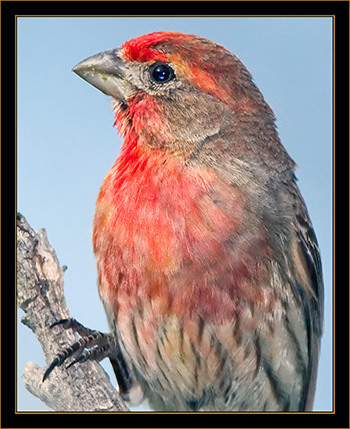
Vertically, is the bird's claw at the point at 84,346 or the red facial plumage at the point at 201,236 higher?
the red facial plumage at the point at 201,236

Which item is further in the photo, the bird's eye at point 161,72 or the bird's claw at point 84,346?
the bird's eye at point 161,72

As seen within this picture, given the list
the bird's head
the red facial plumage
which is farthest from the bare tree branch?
the bird's head

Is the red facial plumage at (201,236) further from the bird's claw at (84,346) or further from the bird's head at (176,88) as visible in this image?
the bird's claw at (84,346)

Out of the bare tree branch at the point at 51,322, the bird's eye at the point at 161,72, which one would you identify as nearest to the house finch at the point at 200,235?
the bird's eye at the point at 161,72

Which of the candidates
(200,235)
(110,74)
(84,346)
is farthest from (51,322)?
(110,74)

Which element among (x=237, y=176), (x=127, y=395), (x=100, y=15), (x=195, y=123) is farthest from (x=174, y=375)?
(x=100, y=15)

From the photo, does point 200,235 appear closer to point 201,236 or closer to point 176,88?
point 201,236

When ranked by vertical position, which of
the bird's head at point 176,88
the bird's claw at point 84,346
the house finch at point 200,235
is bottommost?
the bird's claw at point 84,346
